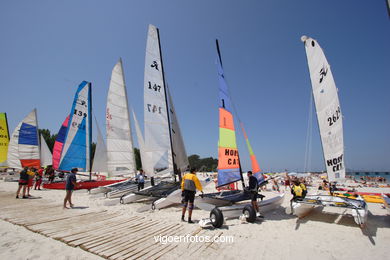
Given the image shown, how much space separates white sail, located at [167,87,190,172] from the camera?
10.2 metres

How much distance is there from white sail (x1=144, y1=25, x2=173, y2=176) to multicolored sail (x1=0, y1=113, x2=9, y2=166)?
78.1 ft

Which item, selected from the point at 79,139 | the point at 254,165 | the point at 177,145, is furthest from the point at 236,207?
the point at 79,139

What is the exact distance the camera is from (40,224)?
487 cm

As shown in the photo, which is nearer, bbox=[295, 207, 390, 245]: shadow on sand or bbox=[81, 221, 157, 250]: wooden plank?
bbox=[81, 221, 157, 250]: wooden plank

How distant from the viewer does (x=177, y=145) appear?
1041 cm

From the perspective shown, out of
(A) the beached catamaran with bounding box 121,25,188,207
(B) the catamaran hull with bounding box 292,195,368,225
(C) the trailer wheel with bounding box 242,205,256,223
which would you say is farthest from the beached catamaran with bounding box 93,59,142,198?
(B) the catamaran hull with bounding box 292,195,368,225

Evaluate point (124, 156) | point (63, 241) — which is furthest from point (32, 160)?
point (63, 241)

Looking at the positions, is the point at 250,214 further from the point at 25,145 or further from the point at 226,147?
the point at 25,145

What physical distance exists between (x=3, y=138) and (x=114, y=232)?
28.1 meters

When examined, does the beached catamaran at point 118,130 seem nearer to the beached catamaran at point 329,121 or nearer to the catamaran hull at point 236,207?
the catamaran hull at point 236,207

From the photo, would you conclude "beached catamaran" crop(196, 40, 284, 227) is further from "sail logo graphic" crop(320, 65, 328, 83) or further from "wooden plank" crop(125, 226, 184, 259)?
"sail logo graphic" crop(320, 65, 328, 83)

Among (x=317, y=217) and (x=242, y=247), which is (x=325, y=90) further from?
(x=242, y=247)

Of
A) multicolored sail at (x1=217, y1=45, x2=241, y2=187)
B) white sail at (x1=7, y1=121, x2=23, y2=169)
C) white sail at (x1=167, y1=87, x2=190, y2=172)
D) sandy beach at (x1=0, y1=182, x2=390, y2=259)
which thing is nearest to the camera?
sandy beach at (x1=0, y1=182, x2=390, y2=259)

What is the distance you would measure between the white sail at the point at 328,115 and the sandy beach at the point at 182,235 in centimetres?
180
